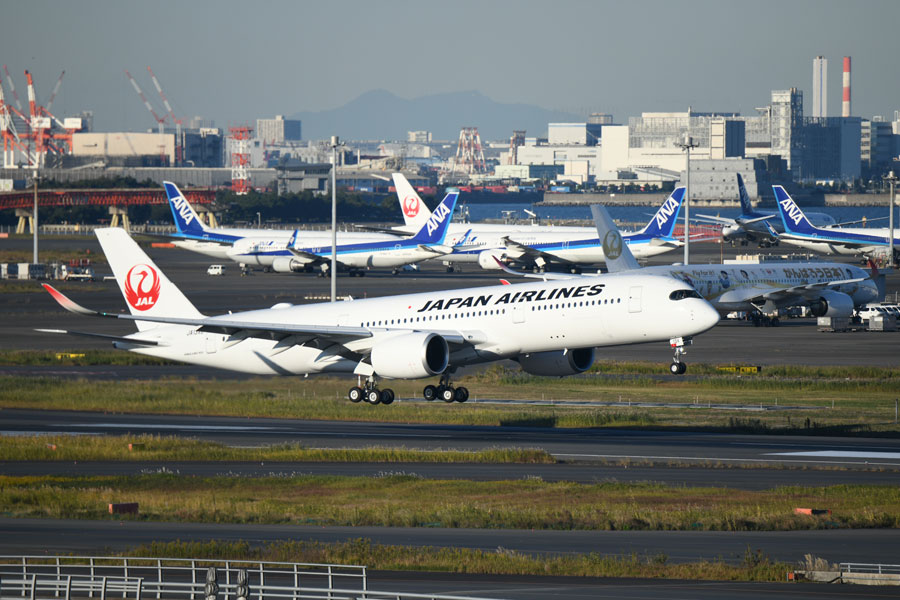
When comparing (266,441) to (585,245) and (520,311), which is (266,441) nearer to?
(520,311)

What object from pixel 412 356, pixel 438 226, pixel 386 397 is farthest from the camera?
pixel 438 226

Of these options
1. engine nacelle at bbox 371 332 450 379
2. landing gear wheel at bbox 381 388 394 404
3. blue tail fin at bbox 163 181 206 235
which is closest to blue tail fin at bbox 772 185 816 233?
blue tail fin at bbox 163 181 206 235

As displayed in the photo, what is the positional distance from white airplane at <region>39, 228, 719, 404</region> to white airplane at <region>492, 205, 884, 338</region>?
4126 cm

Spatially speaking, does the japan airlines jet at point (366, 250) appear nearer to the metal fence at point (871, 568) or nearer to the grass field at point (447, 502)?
the grass field at point (447, 502)

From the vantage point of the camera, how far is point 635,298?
60.8 m

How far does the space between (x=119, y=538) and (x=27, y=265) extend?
133m

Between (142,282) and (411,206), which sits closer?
(142,282)

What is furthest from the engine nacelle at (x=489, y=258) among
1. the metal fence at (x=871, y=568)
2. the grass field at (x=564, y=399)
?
the metal fence at (x=871, y=568)

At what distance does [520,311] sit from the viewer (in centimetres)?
6319

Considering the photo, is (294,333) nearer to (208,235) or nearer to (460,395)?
(460,395)

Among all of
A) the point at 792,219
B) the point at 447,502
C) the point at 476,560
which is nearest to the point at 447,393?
the point at 447,502

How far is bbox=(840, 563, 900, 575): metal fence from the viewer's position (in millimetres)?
32844

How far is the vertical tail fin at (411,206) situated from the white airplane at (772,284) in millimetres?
69197

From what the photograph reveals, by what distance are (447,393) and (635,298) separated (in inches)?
416
